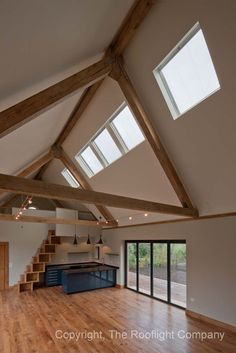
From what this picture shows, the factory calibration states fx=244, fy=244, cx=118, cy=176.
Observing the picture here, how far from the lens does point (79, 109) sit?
18.9ft

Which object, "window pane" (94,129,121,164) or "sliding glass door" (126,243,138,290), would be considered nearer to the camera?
"window pane" (94,129,121,164)

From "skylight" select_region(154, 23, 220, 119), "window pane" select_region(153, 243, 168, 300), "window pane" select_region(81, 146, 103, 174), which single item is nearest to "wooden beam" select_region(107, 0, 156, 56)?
"skylight" select_region(154, 23, 220, 119)

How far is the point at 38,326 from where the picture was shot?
5527 millimetres

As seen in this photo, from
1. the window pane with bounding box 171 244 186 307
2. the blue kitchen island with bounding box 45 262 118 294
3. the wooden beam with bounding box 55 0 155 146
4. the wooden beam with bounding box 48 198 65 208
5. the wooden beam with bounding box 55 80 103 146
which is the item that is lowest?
the blue kitchen island with bounding box 45 262 118 294

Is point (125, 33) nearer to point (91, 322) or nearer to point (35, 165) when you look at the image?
point (35, 165)

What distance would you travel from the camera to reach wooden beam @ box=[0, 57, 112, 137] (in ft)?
10.5

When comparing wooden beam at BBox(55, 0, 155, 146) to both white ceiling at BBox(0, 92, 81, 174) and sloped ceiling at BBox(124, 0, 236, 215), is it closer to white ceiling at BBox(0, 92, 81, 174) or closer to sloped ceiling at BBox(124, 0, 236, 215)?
sloped ceiling at BBox(124, 0, 236, 215)

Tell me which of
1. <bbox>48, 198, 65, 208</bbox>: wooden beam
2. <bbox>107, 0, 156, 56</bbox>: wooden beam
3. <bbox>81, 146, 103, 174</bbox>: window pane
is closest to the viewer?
<bbox>107, 0, 156, 56</bbox>: wooden beam

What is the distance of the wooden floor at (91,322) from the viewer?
449 cm

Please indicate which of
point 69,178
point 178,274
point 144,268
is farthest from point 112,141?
point 144,268

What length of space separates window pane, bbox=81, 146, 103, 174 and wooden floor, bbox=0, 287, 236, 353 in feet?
13.4

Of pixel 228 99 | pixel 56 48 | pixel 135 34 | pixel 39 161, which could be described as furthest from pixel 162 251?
pixel 56 48

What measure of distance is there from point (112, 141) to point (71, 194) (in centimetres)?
246

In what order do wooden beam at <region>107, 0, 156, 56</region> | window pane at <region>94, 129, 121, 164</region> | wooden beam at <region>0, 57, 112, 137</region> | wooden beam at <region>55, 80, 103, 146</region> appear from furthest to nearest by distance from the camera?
window pane at <region>94, 129, 121, 164</region>
wooden beam at <region>55, 80, 103, 146</region>
wooden beam at <region>107, 0, 156, 56</region>
wooden beam at <region>0, 57, 112, 137</region>
